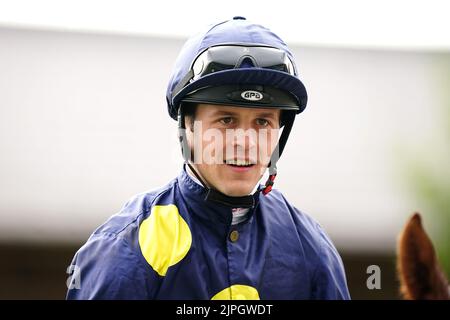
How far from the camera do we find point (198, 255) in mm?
1501

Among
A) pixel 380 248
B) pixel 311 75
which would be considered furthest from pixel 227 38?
pixel 311 75

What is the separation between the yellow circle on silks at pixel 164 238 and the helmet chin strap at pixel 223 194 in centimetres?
→ 11

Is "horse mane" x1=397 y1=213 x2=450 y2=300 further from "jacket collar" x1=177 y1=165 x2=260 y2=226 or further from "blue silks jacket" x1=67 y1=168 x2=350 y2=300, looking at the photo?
"jacket collar" x1=177 y1=165 x2=260 y2=226

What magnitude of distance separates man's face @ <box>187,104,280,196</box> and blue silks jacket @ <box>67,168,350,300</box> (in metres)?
0.06

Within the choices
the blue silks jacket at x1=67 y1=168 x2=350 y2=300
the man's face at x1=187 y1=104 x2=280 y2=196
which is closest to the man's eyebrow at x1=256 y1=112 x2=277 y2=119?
the man's face at x1=187 y1=104 x2=280 y2=196

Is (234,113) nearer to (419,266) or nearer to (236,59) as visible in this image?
(236,59)

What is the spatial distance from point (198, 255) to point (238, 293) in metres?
0.14

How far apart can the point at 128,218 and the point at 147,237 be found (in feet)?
0.28

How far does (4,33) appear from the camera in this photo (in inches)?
169

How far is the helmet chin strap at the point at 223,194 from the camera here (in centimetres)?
156

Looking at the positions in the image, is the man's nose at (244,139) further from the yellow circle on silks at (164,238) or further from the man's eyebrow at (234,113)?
the yellow circle on silks at (164,238)

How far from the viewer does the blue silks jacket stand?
1439mm
